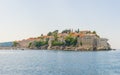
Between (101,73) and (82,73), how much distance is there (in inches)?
169

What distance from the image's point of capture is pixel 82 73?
64875 millimetres

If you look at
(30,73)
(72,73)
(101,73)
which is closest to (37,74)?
(30,73)

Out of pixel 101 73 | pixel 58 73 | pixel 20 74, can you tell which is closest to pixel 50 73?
pixel 58 73

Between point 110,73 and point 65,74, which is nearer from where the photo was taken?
point 65,74

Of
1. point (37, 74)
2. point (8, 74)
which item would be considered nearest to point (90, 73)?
point (37, 74)

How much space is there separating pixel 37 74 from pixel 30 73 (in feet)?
6.37

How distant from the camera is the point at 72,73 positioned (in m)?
64.8

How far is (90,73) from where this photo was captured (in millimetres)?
65250

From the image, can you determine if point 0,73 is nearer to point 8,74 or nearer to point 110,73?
point 8,74

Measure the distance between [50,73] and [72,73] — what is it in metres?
4.59

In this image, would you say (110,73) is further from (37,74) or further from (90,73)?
(37,74)

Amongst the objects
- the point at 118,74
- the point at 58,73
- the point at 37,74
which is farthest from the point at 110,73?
the point at 37,74

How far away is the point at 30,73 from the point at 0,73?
594cm

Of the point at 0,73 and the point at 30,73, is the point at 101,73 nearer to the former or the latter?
the point at 30,73
